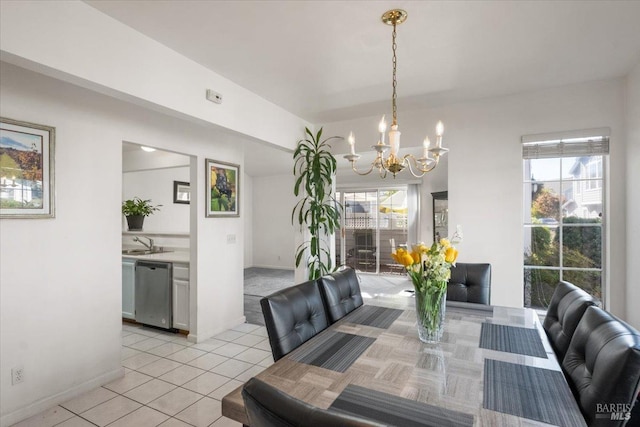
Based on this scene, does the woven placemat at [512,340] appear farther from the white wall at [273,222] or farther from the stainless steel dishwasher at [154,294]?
the white wall at [273,222]

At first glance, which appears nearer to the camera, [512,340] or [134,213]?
[512,340]

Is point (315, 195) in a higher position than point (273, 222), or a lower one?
higher

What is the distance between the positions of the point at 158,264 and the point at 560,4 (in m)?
4.20

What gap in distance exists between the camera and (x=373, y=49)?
231 cm

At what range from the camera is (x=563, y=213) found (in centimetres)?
310

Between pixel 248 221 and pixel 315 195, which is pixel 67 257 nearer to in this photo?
pixel 315 195

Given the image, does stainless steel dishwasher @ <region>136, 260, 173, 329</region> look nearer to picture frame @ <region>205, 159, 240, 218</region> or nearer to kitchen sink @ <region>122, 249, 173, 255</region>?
kitchen sink @ <region>122, 249, 173, 255</region>

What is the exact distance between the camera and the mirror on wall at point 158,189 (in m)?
4.90

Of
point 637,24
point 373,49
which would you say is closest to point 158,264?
point 373,49

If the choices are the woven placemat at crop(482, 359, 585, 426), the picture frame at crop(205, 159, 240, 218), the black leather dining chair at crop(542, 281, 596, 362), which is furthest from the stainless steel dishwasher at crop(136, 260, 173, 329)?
the black leather dining chair at crop(542, 281, 596, 362)

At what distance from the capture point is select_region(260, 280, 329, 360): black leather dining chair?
152 cm

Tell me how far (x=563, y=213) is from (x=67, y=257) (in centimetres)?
422

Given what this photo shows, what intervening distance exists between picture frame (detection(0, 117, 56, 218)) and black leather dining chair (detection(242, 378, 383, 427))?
232cm

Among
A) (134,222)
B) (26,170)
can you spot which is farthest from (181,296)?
(26,170)
